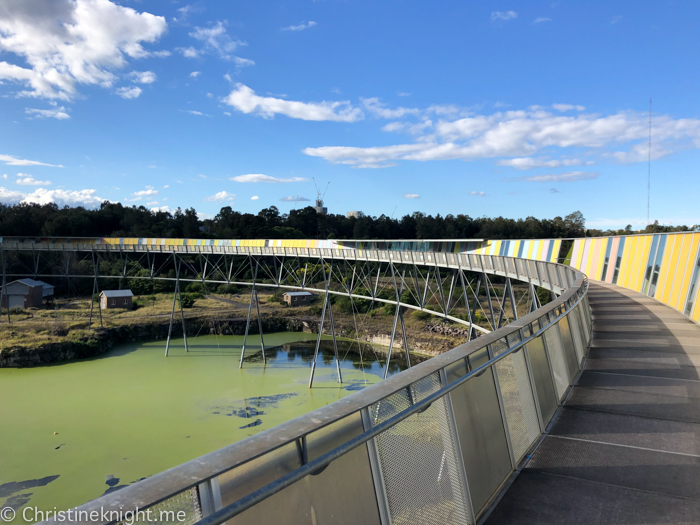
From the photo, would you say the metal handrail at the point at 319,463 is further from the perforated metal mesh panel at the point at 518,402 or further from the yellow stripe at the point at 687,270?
the yellow stripe at the point at 687,270

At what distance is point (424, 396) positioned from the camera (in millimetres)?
2844

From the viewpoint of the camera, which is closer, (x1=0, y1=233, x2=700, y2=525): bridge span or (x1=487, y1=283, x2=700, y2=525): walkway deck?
(x1=0, y1=233, x2=700, y2=525): bridge span

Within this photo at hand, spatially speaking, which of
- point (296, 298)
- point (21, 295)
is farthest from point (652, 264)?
point (21, 295)

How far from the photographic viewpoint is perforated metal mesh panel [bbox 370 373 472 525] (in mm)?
2531

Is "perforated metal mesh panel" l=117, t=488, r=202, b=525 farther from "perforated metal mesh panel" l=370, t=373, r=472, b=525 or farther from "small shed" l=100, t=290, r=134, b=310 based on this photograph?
"small shed" l=100, t=290, r=134, b=310

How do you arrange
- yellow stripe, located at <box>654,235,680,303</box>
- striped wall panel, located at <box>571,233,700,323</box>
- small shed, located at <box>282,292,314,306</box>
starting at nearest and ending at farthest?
1. striped wall panel, located at <box>571,233,700,323</box>
2. yellow stripe, located at <box>654,235,680,303</box>
3. small shed, located at <box>282,292,314,306</box>

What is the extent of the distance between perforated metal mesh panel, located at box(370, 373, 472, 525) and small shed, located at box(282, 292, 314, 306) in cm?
5410

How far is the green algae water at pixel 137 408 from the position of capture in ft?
59.0

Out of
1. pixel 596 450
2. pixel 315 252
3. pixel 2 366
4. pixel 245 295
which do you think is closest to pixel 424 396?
pixel 596 450

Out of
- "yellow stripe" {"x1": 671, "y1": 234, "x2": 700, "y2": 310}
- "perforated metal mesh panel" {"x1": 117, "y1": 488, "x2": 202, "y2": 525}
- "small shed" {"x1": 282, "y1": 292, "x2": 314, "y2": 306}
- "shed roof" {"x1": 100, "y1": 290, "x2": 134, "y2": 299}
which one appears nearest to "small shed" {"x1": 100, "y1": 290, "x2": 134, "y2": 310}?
"shed roof" {"x1": 100, "y1": 290, "x2": 134, "y2": 299}

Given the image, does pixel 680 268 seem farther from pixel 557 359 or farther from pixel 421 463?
pixel 421 463

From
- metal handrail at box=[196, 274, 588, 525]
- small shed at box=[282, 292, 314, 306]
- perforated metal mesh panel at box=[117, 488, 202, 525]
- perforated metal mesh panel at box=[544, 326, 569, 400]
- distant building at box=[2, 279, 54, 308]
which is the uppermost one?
distant building at box=[2, 279, 54, 308]

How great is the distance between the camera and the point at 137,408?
2564cm

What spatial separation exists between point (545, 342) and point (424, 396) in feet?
9.13
